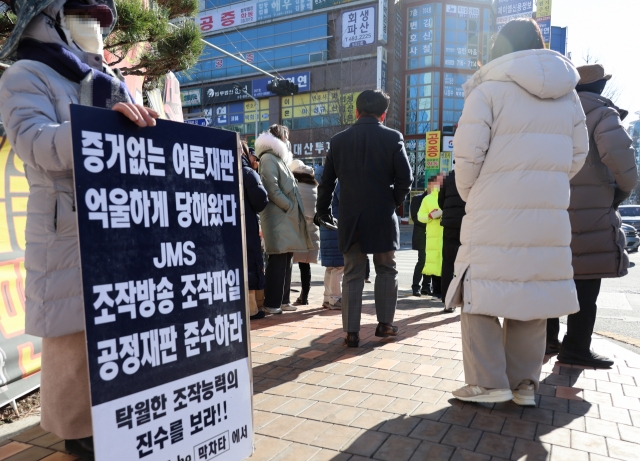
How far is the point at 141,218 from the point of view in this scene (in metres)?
1.78

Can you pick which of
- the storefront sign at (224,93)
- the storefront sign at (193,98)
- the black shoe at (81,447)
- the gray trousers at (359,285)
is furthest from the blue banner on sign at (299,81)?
the black shoe at (81,447)

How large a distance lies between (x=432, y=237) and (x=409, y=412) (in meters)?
4.51

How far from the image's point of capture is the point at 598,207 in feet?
11.8

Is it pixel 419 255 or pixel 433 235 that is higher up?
pixel 433 235

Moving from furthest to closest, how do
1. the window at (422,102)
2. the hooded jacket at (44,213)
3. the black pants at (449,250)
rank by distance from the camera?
the window at (422,102) → the black pants at (449,250) → the hooded jacket at (44,213)

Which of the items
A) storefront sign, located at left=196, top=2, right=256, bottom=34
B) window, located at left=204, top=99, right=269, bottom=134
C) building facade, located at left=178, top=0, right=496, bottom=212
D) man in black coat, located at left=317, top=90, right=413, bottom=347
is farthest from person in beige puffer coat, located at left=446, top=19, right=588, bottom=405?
storefront sign, located at left=196, top=2, right=256, bottom=34

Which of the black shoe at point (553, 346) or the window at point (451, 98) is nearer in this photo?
the black shoe at point (553, 346)

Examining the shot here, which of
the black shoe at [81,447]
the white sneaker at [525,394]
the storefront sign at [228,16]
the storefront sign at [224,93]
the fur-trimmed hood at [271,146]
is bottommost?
the white sneaker at [525,394]

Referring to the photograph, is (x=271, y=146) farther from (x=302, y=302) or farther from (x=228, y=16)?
(x=228, y=16)

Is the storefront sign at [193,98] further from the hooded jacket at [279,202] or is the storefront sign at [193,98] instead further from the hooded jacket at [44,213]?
the hooded jacket at [44,213]

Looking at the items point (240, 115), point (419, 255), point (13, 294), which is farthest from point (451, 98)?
point (13, 294)

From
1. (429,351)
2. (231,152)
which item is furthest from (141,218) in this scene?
(429,351)

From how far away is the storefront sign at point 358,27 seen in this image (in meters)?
33.6

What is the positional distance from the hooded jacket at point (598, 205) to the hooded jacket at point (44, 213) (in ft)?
10.6
